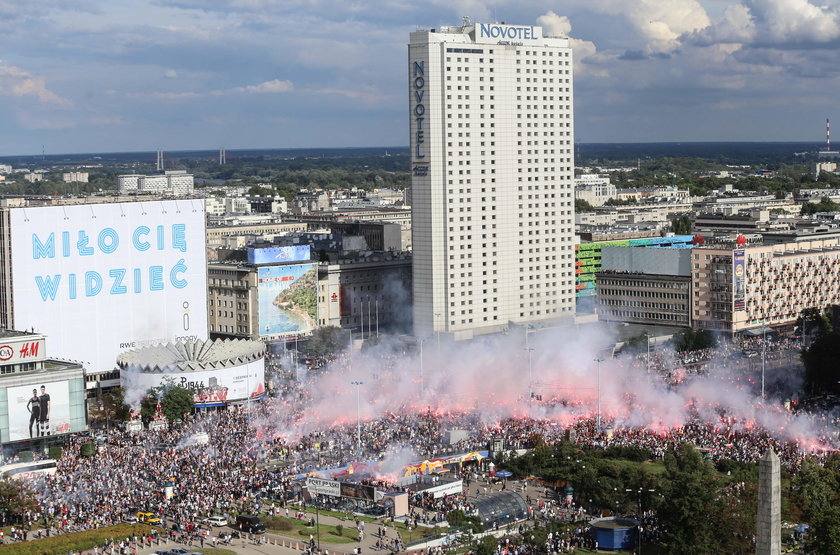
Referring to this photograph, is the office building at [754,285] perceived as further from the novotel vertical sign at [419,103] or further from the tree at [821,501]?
the tree at [821,501]

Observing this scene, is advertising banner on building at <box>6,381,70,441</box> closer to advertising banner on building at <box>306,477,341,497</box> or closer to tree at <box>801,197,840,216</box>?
advertising banner on building at <box>306,477,341,497</box>

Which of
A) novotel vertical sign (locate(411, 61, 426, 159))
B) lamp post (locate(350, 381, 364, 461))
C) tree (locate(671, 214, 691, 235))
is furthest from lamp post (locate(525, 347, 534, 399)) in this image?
tree (locate(671, 214, 691, 235))

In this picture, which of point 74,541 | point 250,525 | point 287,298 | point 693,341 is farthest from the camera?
point 287,298

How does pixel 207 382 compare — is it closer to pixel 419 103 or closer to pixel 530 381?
pixel 530 381

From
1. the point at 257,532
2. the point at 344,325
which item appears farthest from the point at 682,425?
the point at 344,325

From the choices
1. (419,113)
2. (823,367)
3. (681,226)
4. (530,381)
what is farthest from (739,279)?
(681,226)
